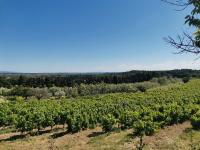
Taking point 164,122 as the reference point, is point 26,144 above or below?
below

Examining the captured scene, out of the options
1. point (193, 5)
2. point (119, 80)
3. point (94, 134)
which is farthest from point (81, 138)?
point (119, 80)

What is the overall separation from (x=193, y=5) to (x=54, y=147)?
1870 centimetres

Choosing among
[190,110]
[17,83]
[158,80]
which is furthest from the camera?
[17,83]

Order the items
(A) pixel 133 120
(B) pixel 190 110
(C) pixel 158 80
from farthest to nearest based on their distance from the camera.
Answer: (C) pixel 158 80, (B) pixel 190 110, (A) pixel 133 120

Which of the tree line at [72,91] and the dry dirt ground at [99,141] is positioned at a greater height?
the dry dirt ground at [99,141]

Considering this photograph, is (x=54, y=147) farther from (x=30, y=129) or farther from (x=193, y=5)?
(x=193, y=5)

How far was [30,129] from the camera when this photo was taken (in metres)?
29.5

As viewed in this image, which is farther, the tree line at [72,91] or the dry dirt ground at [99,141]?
the tree line at [72,91]

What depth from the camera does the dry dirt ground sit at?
20.4m

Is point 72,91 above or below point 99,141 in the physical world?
below

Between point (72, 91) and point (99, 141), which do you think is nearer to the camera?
point (99, 141)

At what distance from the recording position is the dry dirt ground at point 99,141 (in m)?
20.4

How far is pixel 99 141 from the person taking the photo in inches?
908

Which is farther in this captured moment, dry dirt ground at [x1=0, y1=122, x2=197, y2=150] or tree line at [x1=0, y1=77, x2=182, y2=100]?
tree line at [x1=0, y1=77, x2=182, y2=100]
